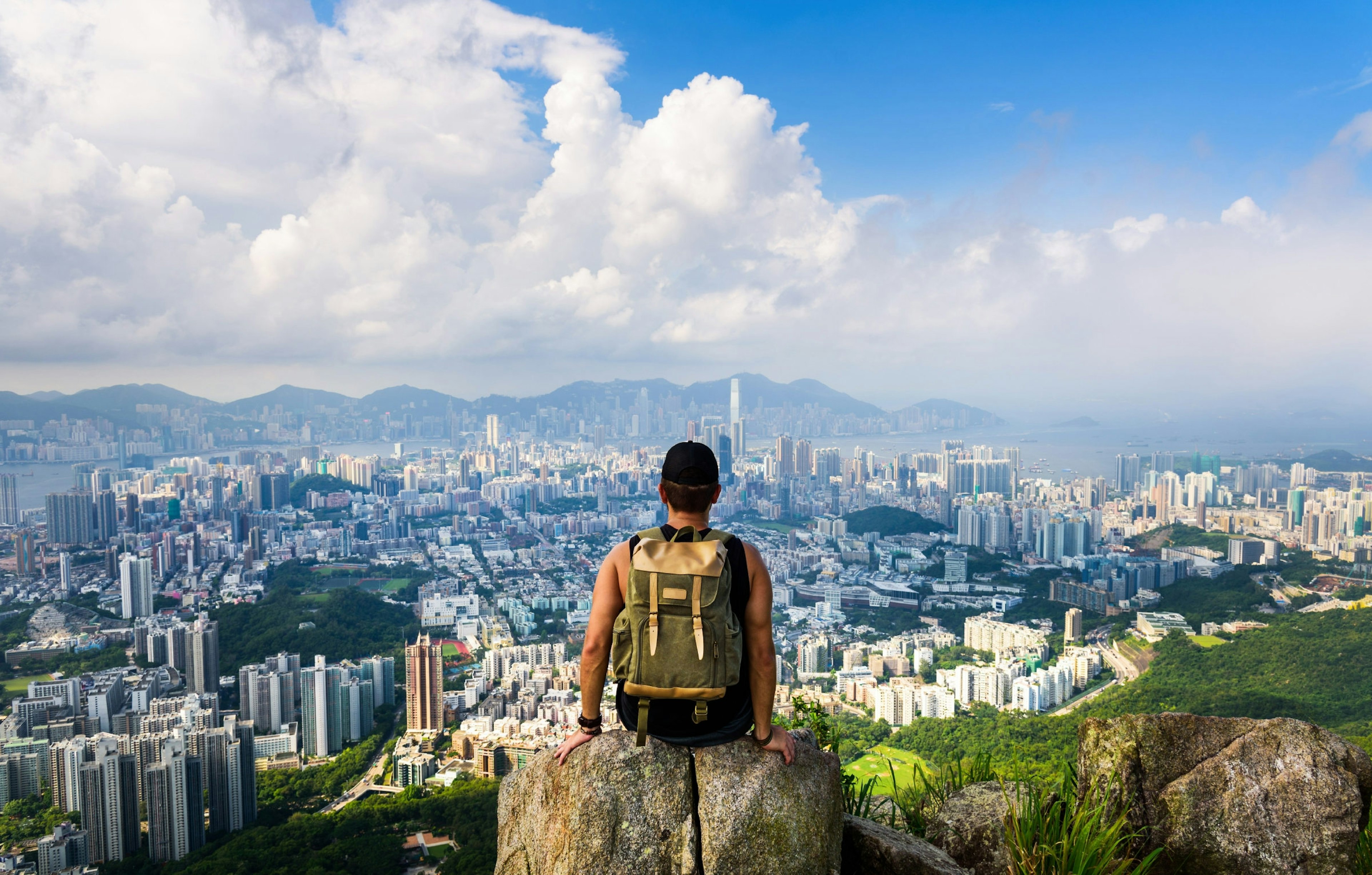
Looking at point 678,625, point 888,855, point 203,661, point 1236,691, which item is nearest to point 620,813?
point 678,625

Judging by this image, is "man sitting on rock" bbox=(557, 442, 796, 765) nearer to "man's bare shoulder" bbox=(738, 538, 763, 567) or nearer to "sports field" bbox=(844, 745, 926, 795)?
"man's bare shoulder" bbox=(738, 538, 763, 567)

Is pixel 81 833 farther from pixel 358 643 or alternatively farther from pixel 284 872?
pixel 358 643

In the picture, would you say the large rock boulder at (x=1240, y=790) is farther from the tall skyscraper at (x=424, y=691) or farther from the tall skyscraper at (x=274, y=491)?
the tall skyscraper at (x=274, y=491)

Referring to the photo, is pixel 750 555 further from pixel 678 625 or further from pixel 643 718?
pixel 643 718

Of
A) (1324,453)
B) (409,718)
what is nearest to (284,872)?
(409,718)

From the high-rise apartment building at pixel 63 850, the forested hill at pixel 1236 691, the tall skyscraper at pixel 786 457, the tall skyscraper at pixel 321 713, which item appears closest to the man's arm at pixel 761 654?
the forested hill at pixel 1236 691

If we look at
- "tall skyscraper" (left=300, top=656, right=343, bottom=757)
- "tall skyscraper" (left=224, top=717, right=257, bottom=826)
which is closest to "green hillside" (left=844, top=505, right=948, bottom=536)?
"tall skyscraper" (left=300, top=656, right=343, bottom=757)
